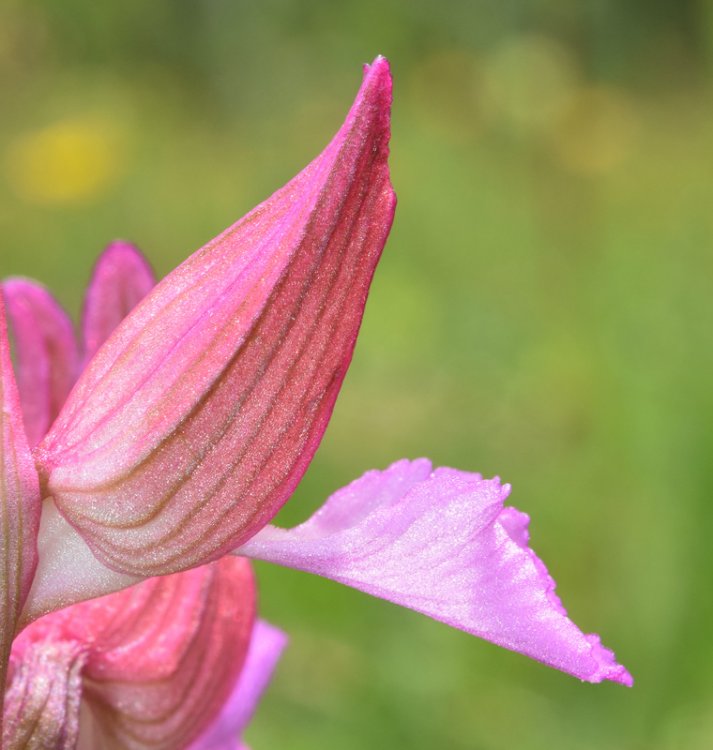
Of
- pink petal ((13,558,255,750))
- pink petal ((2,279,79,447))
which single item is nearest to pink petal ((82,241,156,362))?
pink petal ((2,279,79,447))

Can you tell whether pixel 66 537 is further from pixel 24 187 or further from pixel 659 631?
pixel 24 187

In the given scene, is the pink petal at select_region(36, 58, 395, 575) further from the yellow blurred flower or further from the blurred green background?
Answer: the yellow blurred flower

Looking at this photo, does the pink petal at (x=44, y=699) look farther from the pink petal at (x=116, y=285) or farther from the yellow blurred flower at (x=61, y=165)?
the yellow blurred flower at (x=61, y=165)

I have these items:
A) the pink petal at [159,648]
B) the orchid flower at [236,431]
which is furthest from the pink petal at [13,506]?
the pink petal at [159,648]

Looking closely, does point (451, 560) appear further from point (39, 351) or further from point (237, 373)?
point (39, 351)

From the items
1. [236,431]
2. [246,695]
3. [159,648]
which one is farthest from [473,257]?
[236,431]

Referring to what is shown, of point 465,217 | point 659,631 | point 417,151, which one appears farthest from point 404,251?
point 659,631
